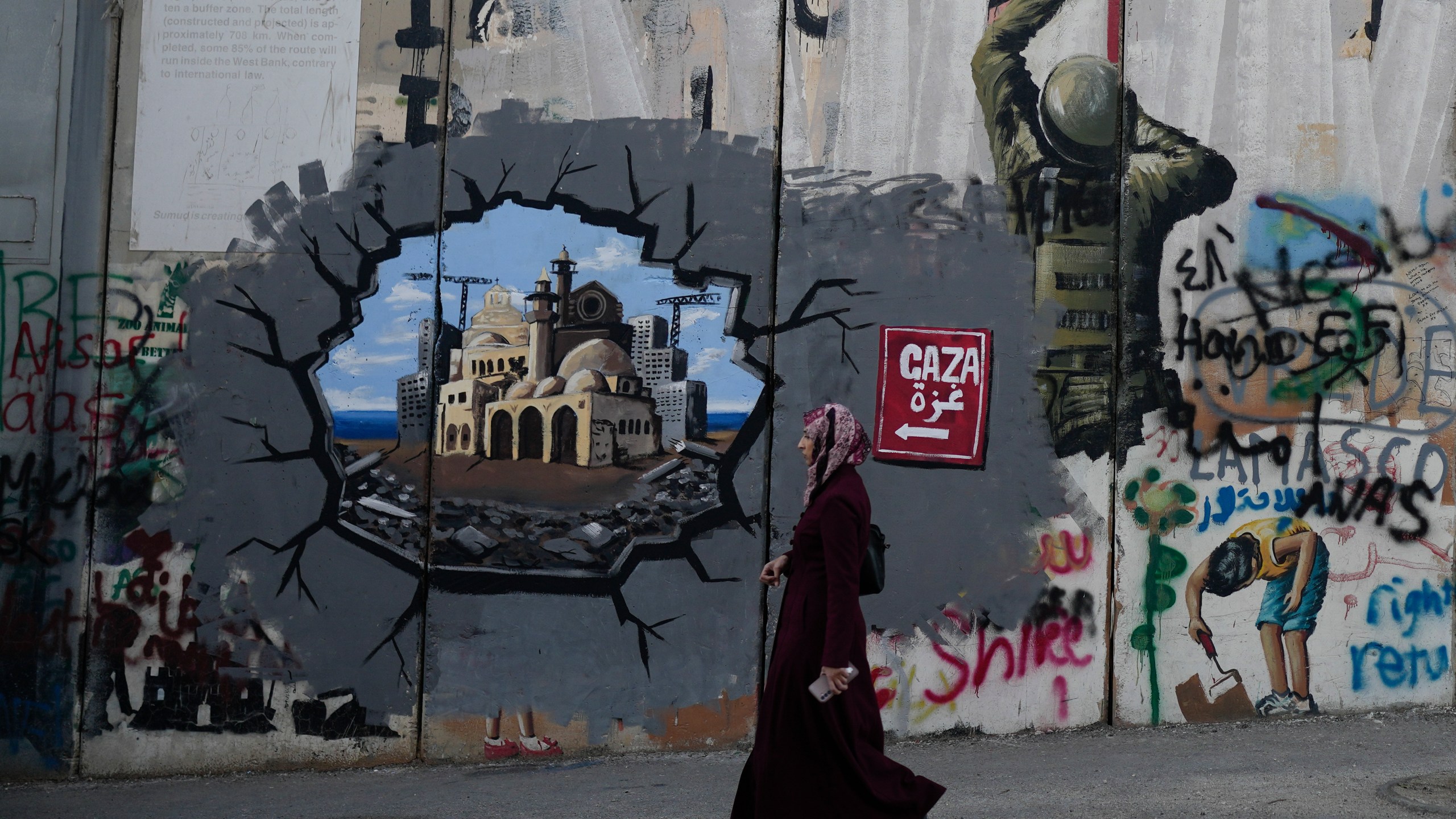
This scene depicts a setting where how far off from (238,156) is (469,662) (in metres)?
2.49

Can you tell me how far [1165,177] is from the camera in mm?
5602

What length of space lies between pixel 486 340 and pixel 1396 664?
181 inches

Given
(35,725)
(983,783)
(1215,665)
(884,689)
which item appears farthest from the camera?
(1215,665)

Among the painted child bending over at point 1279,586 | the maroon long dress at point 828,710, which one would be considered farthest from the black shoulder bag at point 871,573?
the painted child bending over at point 1279,586

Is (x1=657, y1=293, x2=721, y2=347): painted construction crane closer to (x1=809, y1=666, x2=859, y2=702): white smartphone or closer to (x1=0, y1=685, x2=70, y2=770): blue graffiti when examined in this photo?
(x1=809, y1=666, x2=859, y2=702): white smartphone

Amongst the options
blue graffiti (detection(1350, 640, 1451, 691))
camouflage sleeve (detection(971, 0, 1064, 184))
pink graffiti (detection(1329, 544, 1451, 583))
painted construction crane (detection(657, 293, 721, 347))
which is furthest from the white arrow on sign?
blue graffiti (detection(1350, 640, 1451, 691))

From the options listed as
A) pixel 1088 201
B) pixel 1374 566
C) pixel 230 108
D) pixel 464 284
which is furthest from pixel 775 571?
pixel 1374 566

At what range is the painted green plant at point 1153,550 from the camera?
5598mm

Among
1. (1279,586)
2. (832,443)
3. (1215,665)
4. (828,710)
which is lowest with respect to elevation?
(1215,665)

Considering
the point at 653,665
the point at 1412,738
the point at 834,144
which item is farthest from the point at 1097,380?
the point at 653,665

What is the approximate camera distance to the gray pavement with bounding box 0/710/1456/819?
4633mm

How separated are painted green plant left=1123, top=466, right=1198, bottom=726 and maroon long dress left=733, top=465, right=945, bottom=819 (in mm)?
2220

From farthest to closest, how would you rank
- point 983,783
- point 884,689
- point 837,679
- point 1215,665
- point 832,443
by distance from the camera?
point 1215,665 < point 884,689 < point 983,783 < point 832,443 < point 837,679

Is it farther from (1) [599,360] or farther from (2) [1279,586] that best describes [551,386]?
(2) [1279,586]
